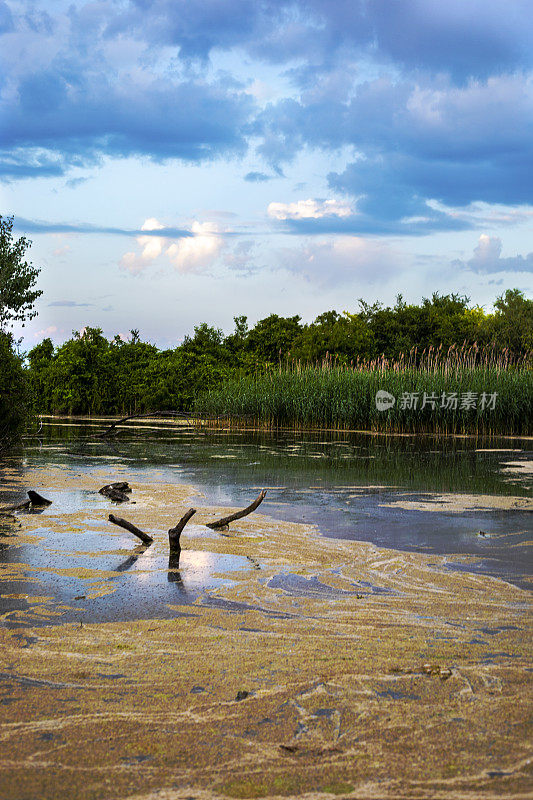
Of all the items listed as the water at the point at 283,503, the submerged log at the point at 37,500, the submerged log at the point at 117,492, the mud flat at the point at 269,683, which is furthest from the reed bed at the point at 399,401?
the mud flat at the point at 269,683

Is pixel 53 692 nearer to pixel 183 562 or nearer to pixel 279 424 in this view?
pixel 183 562

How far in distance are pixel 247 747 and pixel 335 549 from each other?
3.72 metres

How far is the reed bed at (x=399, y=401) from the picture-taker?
2247cm

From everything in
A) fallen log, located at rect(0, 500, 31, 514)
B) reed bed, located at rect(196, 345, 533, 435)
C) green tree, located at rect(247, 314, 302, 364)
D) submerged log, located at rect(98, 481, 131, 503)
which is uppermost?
green tree, located at rect(247, 314, 302, 364)

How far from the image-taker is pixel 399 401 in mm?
22875

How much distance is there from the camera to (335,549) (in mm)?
6438

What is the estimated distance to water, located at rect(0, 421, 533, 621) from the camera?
5.24m

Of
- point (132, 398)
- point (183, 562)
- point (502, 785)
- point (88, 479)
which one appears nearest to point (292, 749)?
point (502, 785)

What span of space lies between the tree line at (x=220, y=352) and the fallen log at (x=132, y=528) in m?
32.0

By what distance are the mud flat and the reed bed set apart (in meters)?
16.2

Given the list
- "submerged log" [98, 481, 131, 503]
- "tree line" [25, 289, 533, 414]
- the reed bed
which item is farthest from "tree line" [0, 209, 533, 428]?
"submerged log" [98, 481, 131, 503]

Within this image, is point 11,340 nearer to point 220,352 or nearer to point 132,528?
point 132,528

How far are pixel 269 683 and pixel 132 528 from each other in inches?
128

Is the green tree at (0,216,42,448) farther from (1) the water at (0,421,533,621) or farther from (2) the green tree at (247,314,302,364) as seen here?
(2) the green tree at (247,314,302,364)
